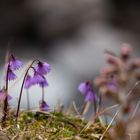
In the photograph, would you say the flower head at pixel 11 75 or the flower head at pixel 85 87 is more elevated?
the flower head at pixel 11 75

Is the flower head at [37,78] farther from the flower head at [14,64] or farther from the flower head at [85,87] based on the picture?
the flower head at [85,87]

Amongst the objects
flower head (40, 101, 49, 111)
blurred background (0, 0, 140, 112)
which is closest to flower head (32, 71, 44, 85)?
flower head (40, 101, 49, 111)

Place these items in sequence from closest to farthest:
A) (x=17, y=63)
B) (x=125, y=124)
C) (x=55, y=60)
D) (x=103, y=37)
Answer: (x=125, y=124)
(x=17, y=63)
(x=55, y=60)
(x=103, y=37)

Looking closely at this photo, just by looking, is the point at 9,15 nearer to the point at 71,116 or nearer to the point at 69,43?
the point at 69,43

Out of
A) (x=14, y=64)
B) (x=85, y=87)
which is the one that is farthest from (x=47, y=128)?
(x=85, y=87)

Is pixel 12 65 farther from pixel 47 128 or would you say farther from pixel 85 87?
pixel 85 87

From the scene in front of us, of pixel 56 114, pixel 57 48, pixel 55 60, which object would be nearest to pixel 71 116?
pixel 56 114

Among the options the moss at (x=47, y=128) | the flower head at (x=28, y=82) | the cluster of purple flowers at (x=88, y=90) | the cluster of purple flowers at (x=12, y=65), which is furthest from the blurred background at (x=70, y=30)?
the cluster of purple flowers at (x=12, y=65)
